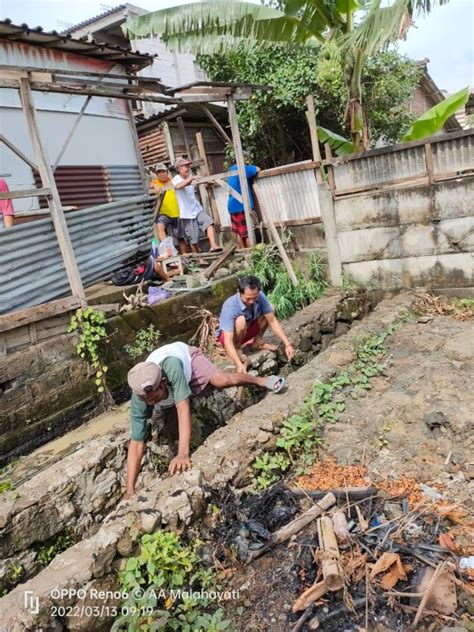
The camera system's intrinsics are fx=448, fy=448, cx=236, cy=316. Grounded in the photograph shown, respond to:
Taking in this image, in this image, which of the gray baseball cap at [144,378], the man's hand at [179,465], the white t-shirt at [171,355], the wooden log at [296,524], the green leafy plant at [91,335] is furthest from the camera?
the green leafy plant at [91,335]

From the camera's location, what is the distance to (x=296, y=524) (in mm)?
3406

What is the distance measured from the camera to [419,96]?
719 inches

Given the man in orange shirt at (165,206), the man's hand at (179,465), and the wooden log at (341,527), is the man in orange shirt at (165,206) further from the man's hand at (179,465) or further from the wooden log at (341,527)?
the wooden log at (341,527)

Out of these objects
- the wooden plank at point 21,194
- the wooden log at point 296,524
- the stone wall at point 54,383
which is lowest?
the wooden log at point 296,524

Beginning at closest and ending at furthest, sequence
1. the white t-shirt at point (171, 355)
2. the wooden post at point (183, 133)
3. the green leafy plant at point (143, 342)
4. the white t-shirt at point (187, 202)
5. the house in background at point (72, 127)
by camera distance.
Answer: the white t-shirt at point (171, 355) → the green leafy plant at point (143, 342) → the house in background at point (72, 127) → the white t-shirt at point (187, 202) → the wooden post at point (183, 133)

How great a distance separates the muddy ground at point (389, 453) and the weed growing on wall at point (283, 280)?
2032mm

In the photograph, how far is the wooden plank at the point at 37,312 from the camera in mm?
5219

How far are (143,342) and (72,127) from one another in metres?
4.77

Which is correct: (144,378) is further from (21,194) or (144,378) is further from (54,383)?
(21,194)

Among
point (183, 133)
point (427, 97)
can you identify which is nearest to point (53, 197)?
point (183, 133)

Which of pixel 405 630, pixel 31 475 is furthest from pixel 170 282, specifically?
pixel 405 630

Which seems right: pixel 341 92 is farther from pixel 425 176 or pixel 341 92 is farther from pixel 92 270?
pixel 92 270

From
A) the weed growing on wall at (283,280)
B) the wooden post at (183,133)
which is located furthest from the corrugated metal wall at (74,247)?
the wooden post at (183,133)

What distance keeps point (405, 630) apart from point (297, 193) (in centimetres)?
701
